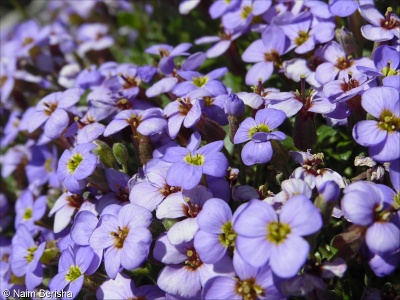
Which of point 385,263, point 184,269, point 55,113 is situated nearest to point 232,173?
point 184,269

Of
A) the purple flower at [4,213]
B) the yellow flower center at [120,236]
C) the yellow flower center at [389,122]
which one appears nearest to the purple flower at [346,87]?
the yellow flower center at [389,122]

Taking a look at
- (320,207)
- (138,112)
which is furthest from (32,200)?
(320,207)

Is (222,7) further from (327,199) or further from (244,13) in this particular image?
(327,199)

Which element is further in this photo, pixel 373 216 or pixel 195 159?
pixel 195 159

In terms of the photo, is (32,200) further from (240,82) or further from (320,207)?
(320,207)

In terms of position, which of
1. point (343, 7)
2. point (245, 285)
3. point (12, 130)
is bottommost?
point (12, 130)

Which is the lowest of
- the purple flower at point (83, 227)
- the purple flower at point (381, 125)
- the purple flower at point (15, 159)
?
the purple flower at point (15, 159)

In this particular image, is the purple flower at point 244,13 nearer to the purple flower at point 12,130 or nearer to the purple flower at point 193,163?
the purple flower at point 193,163
